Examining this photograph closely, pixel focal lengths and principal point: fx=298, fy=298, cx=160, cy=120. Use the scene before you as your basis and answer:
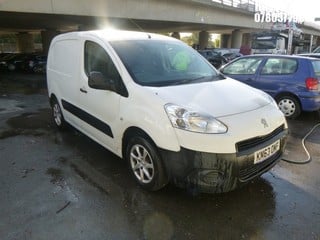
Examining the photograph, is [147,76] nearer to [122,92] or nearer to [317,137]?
[122,92]

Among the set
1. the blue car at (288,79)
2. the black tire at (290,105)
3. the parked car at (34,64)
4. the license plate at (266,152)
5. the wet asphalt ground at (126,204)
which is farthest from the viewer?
the parked car at (34,64)

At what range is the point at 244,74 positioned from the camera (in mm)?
7527

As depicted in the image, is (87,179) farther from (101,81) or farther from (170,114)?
(170,114)

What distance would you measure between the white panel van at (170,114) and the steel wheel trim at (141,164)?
0.01 m

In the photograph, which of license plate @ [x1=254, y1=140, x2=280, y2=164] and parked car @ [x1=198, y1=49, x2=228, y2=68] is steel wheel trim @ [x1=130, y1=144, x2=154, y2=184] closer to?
license plate @ [x1=254, y1=140, x2=280, y2=164]

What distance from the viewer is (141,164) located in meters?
3.46

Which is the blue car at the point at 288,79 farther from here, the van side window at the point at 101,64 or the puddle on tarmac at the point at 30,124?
the puddle on tarmac at the point at 30,124

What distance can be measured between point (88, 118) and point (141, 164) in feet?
4.40

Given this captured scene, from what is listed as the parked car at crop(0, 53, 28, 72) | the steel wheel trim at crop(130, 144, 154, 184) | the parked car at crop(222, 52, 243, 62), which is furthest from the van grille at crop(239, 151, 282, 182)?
the parked car at crop(0, 53, 28, 72)

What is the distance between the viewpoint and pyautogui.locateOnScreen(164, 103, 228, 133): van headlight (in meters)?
2.94

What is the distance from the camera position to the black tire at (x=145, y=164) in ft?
10.5

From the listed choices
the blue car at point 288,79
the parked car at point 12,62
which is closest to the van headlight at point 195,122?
the blue car at point 288,79

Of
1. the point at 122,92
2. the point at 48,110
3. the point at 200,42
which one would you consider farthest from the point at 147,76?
the point at 200,42

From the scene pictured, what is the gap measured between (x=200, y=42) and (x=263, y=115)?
40398 mm
